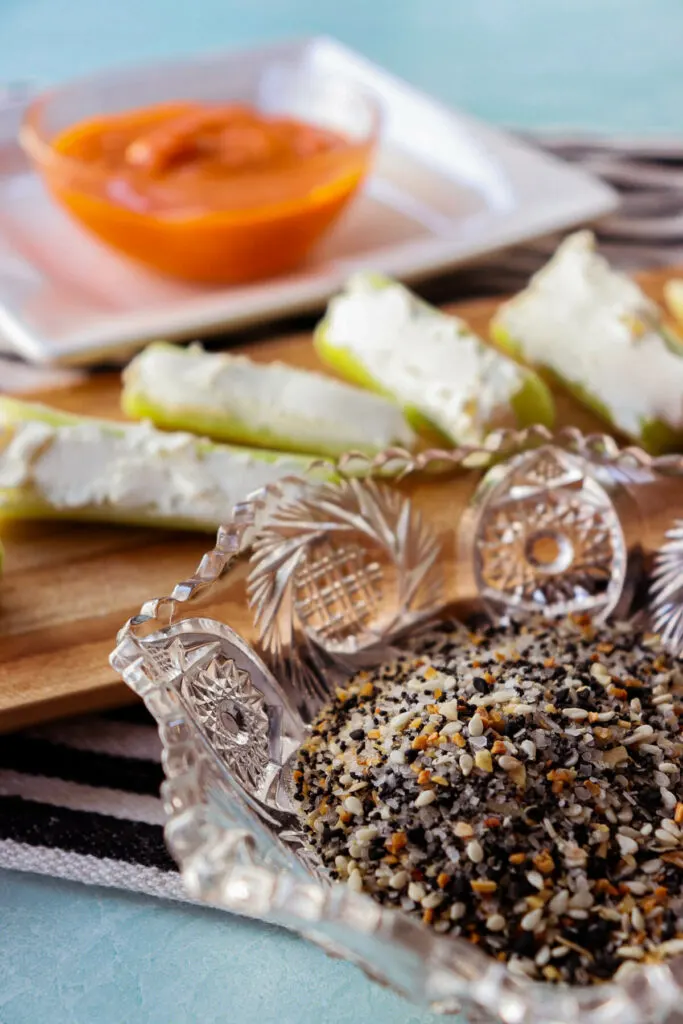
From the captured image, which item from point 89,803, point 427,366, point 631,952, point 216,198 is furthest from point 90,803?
point 216,198

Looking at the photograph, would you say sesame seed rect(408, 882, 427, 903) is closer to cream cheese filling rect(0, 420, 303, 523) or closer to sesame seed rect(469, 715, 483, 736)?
sesame seed rect(469, 715, 483, 736)

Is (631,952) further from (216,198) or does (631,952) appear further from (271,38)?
(271,38)

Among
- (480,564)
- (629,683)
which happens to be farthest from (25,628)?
(629,683)

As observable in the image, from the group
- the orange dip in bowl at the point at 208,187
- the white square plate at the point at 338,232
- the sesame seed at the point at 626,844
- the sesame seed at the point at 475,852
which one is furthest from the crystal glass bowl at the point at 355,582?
the orange dip in bowl at the point at 208,187

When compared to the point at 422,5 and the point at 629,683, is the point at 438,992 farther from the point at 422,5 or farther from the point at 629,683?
the point at 422,5

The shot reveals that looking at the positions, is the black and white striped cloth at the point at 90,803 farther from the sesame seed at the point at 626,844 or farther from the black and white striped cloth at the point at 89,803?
the sesame seed at the point at 626,844

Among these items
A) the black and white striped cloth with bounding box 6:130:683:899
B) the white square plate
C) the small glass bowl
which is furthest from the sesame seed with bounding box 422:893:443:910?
the small glass bowl
